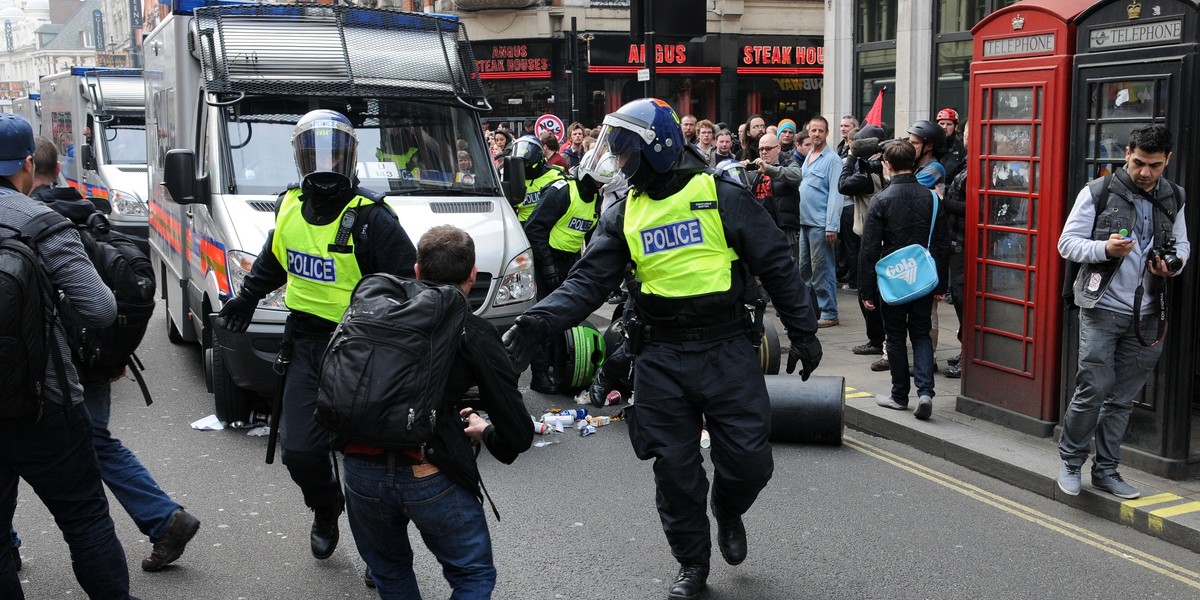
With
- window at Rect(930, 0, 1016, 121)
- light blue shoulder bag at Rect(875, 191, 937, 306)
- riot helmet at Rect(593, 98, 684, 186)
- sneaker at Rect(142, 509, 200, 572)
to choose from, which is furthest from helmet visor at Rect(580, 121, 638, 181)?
window at Rect(930, 0, 1016, 121)

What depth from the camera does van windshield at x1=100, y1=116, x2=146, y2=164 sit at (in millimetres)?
15719

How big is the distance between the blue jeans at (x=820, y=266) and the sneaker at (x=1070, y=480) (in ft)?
16.3

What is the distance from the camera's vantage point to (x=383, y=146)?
791 cm

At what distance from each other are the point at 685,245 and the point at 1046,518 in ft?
8.31

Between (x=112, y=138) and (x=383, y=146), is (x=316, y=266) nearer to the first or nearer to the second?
(x=383, y=146)

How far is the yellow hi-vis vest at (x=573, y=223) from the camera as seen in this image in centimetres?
821

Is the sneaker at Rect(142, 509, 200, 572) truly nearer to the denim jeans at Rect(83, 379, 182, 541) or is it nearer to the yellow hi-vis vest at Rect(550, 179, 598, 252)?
the denim jeans at Rect(83, 379, 182, 541)

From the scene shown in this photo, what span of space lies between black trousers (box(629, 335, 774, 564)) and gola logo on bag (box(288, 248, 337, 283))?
131cm

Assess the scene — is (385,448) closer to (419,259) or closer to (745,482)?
(419,259)

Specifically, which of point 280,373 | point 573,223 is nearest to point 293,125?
point 573,223

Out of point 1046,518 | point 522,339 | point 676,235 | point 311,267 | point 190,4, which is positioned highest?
point 190,4

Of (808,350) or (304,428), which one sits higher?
(808,350)

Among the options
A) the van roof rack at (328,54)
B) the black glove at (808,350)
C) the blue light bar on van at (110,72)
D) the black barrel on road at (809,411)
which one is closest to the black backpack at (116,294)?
the black glove at (808,350)

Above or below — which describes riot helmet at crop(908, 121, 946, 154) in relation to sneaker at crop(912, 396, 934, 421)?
above
